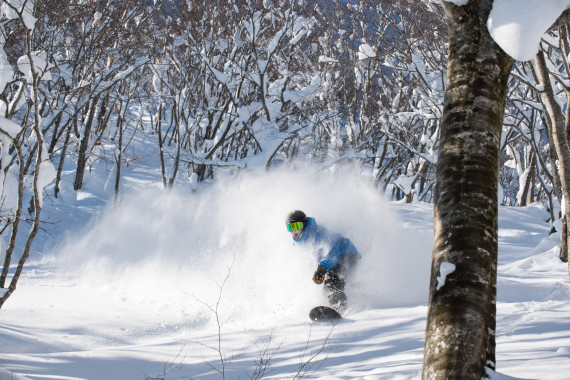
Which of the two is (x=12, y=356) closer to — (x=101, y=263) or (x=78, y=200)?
(x=101, y=263)

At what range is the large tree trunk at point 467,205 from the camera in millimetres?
1892

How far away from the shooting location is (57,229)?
12.7 metres

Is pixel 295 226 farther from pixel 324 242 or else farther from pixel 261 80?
pixel 261 80

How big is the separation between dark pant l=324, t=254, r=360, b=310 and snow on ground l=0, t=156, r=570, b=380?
8.8 inches

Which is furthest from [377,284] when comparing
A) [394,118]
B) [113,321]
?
[394,118]

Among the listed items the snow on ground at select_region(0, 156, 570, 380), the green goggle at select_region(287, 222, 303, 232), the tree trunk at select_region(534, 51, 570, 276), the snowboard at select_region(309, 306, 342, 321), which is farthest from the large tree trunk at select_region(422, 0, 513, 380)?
the green goggle at select_region(287, 222, 303, 232)

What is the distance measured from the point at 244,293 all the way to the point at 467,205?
5.52m

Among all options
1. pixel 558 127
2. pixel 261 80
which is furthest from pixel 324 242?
pixel 261 80

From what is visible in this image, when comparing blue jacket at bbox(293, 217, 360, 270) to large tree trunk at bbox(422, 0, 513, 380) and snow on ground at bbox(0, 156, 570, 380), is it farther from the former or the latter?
large tree trunk at bbox(422, 0, 513, 380)

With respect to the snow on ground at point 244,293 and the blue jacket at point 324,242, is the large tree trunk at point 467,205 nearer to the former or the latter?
the snow on ground at point 244,293

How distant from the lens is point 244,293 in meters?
7.11

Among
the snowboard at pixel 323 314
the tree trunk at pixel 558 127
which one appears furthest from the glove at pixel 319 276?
the tree trunk at pixel 558 127

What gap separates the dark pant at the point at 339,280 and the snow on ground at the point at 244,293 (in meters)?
0.22

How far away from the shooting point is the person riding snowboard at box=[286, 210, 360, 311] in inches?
228
